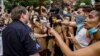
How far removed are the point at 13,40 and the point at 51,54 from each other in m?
4.62

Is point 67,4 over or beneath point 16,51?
beneath

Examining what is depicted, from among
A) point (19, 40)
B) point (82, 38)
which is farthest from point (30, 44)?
point (82, 38)

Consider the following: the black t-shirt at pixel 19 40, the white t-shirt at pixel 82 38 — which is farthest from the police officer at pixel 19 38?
the white t-shirt at pixel 82 38

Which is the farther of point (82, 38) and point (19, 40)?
point (82, 38)

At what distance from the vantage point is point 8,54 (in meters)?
6.37

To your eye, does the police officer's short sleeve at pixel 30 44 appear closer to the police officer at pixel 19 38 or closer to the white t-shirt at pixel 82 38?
the police officer at pixel 19 38

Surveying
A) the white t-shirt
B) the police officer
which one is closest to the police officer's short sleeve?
the police officer

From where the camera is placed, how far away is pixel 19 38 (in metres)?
6.20

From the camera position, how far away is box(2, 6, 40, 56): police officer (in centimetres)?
618

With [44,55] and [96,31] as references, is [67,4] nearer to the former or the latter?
[44,55]

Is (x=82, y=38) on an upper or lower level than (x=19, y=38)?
lower

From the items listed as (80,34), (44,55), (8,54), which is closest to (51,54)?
(44,55)

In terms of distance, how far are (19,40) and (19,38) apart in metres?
0.03

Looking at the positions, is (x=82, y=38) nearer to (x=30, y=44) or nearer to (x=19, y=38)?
(x=30, y=44)
